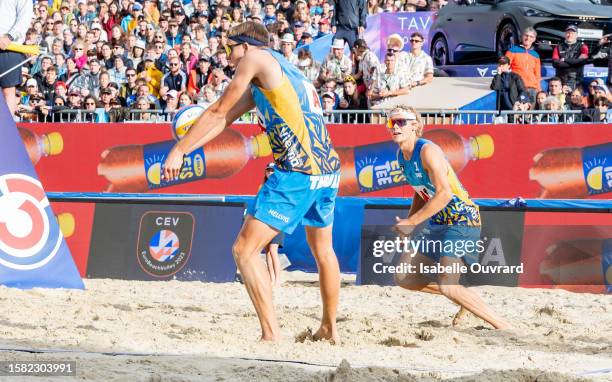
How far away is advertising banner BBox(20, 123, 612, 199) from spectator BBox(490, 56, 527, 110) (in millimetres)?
1276

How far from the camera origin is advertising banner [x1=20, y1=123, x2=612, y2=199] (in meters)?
13.4

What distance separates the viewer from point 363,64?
15297mm

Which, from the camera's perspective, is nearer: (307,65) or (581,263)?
(581,263)

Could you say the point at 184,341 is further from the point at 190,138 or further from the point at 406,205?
the point at 406,205

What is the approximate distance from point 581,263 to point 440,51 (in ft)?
31.2

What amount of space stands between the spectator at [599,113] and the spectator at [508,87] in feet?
3.58

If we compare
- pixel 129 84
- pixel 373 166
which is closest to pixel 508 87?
pixel 373 166

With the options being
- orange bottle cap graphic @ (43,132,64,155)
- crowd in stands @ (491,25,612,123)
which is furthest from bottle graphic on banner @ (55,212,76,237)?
crowd in stands @ (491,25,612,123)

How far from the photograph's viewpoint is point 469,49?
61.0ft

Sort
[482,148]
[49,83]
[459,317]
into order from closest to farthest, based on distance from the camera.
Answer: [459,317] → [482,148] → [49,83]

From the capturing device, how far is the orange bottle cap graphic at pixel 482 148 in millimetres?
13625

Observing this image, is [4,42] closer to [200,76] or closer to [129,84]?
[200,76]

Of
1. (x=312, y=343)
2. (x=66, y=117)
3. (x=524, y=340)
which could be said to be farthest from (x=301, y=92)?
(x=66, y=117)

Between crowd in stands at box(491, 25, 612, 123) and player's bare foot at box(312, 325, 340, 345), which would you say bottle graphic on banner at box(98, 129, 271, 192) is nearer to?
crowd in stands at box(491, 25, 612, 123)
